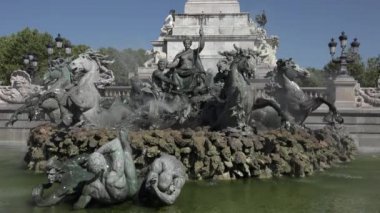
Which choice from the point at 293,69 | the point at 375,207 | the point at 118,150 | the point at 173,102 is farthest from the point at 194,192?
the point at 293,69

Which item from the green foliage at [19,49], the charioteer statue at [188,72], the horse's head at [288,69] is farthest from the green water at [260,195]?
the green foliage at [19,49]

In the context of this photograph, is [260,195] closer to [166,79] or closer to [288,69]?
[288,69]

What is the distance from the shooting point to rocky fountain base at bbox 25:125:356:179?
9.33 metres

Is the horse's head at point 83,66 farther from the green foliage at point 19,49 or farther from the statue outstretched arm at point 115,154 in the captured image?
the green foliage at point 19,49

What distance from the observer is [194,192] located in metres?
8.18

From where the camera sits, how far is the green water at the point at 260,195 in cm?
696

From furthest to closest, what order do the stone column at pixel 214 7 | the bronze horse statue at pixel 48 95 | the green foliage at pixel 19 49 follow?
the green foliage at pixel 19 49 → the stone column at pixel 214 7 → the bronze horse statue at pixel 48 95

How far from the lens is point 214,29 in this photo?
2395cm

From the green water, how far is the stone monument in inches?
532

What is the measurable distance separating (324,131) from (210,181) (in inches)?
219

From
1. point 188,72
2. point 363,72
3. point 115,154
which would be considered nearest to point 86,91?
point 188,72

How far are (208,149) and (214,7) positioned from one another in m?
15.8

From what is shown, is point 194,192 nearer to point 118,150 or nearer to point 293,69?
point 118,150

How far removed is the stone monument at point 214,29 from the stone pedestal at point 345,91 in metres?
3.65
